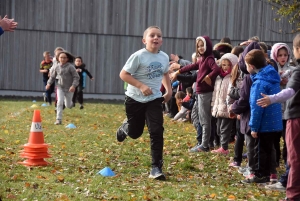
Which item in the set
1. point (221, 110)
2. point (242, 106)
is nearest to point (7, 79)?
point (221, 110)

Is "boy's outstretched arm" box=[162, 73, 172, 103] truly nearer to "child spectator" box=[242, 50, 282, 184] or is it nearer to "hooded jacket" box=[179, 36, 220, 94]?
"child spectator" box=[242, 50, 282, 184]

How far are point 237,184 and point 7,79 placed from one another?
2472 cm

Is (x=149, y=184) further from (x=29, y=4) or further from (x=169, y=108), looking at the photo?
(x=29, y=4)

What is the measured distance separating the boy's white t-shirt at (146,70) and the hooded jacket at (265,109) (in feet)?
4.30

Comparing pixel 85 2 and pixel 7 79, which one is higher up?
pixel 85 2

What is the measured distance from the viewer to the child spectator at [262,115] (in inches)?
317

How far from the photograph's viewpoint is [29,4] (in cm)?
3133

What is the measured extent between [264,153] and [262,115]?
0.53m

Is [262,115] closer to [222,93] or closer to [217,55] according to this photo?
[222,93]

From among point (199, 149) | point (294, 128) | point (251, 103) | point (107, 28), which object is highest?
point (107, 28)

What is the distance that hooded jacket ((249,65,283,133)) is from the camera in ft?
26.4

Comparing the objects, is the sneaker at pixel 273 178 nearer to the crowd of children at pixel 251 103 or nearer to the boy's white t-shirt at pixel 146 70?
the crowd of children at pixel 251 103

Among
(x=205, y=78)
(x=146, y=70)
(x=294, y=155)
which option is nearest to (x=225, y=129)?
(x=205, y=78)

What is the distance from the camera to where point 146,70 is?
871cm
